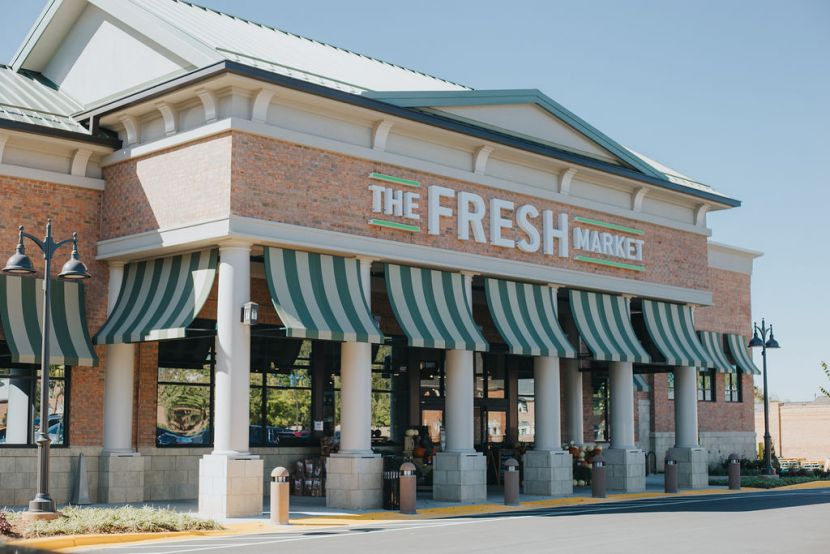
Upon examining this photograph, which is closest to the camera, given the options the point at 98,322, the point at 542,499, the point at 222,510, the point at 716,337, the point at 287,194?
the point at 222,510

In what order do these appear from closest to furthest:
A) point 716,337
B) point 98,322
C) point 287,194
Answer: point 287,194
point 98,322
point 716,337

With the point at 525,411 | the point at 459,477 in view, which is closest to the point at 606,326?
the point at 525,411

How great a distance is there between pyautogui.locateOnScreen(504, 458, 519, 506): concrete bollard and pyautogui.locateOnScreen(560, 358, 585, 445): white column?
10.3 meters

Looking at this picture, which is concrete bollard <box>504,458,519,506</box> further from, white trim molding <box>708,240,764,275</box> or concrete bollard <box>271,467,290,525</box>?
white trim molding <box>708,240,764,275</box>

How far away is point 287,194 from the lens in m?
23.7

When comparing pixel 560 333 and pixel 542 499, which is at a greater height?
pixel 560 333

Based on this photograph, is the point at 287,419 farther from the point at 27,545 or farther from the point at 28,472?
the point at 27,545

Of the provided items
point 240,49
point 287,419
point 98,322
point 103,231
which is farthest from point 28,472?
point 240,49

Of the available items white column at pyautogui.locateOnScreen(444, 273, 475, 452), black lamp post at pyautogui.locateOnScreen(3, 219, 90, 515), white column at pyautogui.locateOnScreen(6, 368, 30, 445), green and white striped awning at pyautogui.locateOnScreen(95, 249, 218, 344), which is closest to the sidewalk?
black lamp post at pyautogui.locateOnScreen(3, 219, 90, 515)

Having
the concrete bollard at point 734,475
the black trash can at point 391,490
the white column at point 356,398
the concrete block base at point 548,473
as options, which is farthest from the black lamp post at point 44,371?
the concrete bollard at point 734,475

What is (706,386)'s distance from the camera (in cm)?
4469

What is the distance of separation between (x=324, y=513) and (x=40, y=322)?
7396 millimetres

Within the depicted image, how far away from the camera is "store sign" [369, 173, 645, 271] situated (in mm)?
25875

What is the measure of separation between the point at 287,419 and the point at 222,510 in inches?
311
